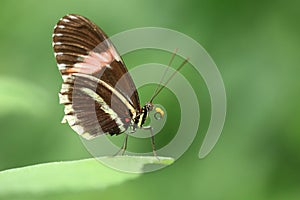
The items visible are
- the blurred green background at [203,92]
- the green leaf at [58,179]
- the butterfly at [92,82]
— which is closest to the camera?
the green leaf at [58,179]

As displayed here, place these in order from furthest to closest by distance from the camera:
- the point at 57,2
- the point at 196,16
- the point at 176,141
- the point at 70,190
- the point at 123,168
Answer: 1. the point at 57,2
2. the point at 196,16
3. the point at 176,141
4. the point at 123,168
5. the point at 70,190

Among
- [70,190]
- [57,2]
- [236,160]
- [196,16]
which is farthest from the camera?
[57,2]

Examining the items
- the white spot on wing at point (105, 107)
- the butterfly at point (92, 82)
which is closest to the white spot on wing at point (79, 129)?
the butterfly at point (92, 82)

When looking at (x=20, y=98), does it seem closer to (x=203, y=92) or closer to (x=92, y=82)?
(x=92, y=82)

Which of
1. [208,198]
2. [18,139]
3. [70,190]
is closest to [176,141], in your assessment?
[208,198]

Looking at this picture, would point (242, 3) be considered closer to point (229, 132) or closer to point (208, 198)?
point (229, 132)

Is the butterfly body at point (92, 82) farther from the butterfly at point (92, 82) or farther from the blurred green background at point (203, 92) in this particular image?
the blurred green background at point (203, 92)
